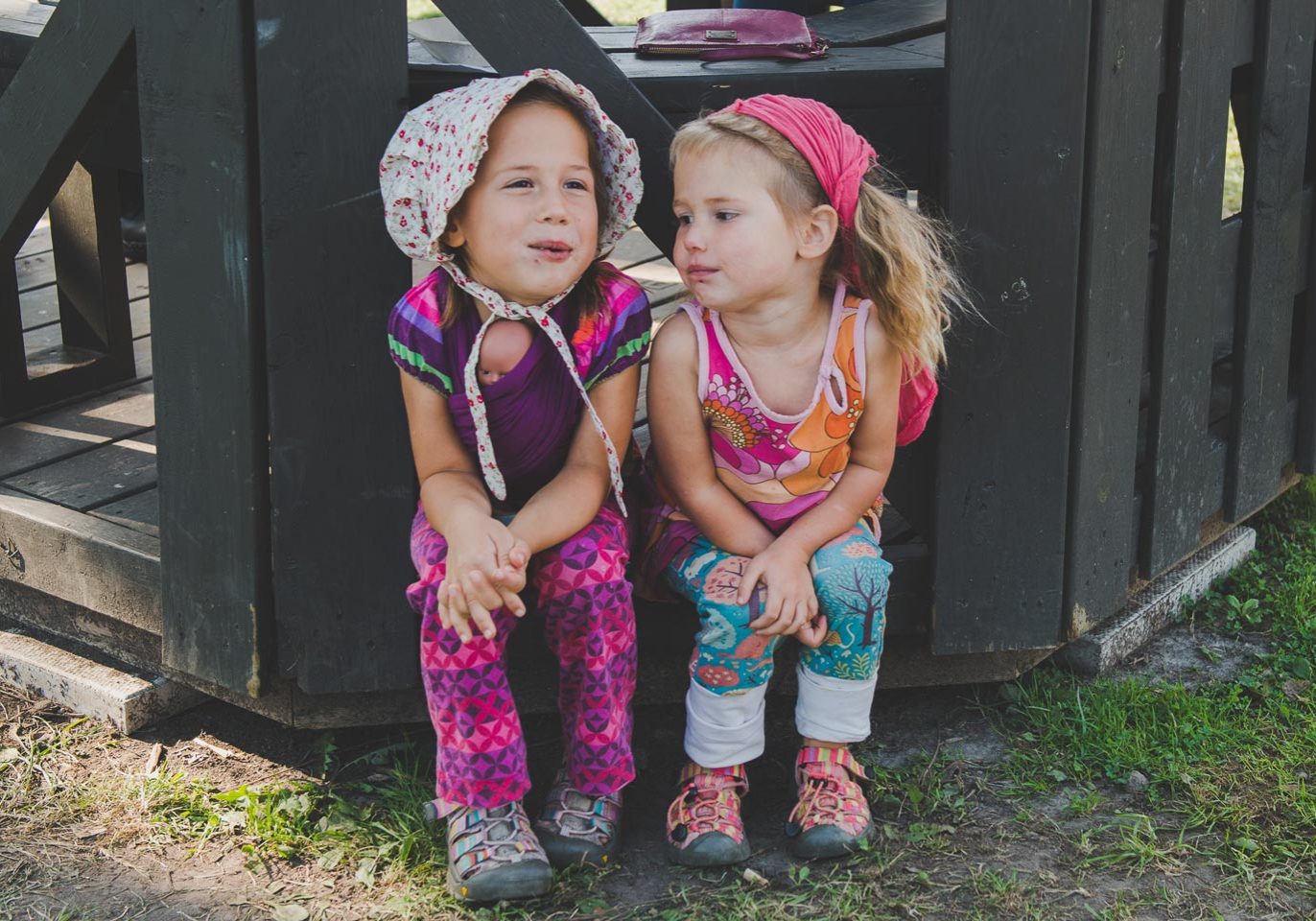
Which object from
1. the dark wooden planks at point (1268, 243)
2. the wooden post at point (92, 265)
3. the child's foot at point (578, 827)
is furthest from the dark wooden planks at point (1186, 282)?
the wooden post at point (92, 265)

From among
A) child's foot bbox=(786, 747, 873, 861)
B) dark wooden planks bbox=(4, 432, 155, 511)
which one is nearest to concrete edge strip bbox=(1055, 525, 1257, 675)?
child's foot bbox=(786, 747, 873, 861)

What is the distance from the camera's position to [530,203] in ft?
7.98

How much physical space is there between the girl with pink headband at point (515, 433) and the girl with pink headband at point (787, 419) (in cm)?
12

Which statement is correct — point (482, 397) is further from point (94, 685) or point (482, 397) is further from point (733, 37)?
point (94, 685)

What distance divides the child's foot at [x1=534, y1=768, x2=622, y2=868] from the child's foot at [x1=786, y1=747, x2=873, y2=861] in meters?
0.31

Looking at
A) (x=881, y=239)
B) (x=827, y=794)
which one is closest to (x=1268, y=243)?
(x=881, y=239)

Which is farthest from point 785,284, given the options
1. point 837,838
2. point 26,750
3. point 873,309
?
point 26,750

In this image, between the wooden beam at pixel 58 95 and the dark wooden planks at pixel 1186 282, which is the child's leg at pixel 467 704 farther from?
the dark wooden planks at pixel 1186 282

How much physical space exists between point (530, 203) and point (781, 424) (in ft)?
1.82

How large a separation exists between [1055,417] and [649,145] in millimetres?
873

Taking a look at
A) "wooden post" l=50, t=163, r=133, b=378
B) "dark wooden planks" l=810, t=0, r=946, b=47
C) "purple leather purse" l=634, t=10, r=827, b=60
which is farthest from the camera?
"wooden post" l=50, t=163, r=133, b=378

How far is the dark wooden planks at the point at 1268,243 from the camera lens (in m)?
3.18

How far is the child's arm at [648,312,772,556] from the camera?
8.57 feet

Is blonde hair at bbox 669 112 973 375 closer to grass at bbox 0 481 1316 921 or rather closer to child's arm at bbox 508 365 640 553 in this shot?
child's arm at bbox 508 365 640 553
